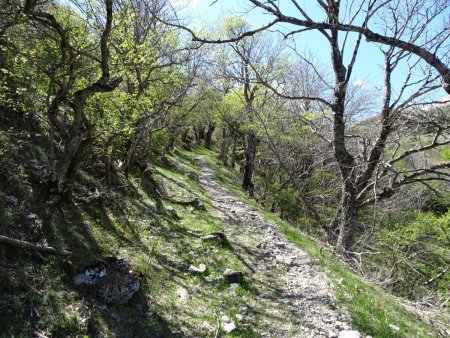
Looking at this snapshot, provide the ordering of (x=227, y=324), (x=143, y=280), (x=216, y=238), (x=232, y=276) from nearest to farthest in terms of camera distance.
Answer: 1. (x=227, y=324)
2. (x=143, y=280)
3. (x=232, y=276)
4. (x=216, y=238)

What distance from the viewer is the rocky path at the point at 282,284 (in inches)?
232

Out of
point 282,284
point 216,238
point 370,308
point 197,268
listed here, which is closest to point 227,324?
point 197,268

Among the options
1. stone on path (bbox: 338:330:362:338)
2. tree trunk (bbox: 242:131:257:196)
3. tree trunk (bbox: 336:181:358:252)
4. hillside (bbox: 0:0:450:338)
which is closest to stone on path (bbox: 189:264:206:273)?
hillside (bbox: 0:0:450:338)

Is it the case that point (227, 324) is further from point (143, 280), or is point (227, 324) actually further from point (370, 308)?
point (370, 308)

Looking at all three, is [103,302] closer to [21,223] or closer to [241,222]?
[21,223]

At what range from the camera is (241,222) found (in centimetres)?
1137

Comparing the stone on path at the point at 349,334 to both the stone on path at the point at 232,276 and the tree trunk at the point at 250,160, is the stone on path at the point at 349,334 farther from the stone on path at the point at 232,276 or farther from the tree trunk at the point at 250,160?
the tree trunk at the point at 250,160

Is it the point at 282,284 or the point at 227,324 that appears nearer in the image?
the point at 227,324

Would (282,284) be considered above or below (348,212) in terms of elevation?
below

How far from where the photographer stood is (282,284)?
7.44 metres

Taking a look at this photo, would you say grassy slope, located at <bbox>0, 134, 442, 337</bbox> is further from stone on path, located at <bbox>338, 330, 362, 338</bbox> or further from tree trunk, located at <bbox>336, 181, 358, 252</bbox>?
tree trunk, located at <bbox>336, 181, 358, 252</bbox>

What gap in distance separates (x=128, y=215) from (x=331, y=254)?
576 cm

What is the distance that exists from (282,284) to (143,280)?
10.4 feet

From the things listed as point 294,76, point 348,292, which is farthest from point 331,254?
point 294,76
